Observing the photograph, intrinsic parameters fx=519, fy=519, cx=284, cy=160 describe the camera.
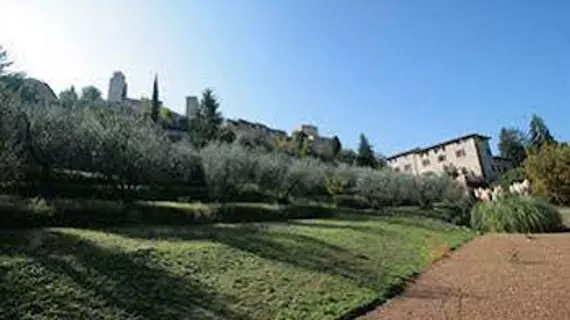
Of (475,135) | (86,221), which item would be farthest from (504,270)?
(475,135)

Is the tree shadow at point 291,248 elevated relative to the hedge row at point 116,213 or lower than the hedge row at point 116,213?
lower

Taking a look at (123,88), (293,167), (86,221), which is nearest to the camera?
(86,221)

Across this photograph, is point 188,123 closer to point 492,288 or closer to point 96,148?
point 96,148

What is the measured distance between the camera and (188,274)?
11.0m

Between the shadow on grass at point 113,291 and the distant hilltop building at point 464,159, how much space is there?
83824 mm

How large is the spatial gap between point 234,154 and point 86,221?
1858 cm

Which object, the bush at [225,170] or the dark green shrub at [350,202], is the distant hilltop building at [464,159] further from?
the bush at [225,170]

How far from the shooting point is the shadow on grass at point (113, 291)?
8391mm

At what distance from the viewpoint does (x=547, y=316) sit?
31.9 feet

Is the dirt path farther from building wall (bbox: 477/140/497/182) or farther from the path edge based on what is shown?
building wall (bbox: 477/140/497/182)

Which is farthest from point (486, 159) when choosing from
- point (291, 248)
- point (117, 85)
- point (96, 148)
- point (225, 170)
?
point (291, 248)

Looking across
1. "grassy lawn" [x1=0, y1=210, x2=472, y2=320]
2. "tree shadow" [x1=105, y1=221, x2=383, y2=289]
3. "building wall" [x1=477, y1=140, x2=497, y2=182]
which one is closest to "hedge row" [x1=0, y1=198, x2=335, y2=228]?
"grassy lawn" [x1=0, y1=210, x2=472, y2=320]

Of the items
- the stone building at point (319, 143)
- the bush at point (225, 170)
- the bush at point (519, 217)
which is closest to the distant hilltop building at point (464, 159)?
the stone building at point (319, 143)

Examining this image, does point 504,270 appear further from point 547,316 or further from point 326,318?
point 326,318
